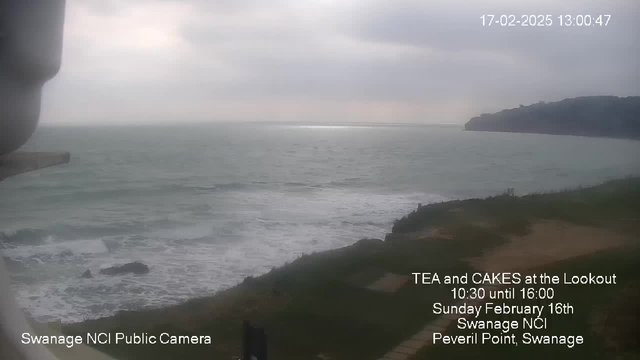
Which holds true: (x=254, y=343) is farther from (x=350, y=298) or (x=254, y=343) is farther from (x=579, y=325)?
(x=579, y=325)

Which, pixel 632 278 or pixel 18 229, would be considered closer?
pixel 632 278

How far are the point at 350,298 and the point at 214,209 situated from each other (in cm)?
830

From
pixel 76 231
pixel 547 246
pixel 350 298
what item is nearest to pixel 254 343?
pixel 350 298

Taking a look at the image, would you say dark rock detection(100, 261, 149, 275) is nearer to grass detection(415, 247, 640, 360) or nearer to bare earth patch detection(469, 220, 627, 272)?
bare earth patch detection(469, 220, 627, 272)

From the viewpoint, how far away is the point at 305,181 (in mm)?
13789

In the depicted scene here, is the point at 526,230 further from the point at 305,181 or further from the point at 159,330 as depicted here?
the point at 305,181

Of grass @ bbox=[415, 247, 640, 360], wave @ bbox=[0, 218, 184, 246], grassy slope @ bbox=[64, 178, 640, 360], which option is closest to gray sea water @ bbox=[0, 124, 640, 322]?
wave @ bbox=[0, 218, 184, 246]

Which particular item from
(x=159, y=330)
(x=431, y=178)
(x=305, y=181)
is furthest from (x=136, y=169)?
(x=159, y=330)

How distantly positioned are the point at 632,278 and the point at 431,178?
9969 millimetres

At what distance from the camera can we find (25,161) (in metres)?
1.51

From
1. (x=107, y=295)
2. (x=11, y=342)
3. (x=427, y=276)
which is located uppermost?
(x=11, y=342)

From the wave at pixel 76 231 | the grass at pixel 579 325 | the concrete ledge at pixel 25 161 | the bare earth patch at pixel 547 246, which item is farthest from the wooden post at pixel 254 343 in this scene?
the wave at pixel 76 231

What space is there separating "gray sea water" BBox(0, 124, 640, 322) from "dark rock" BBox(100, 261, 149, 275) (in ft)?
0.54

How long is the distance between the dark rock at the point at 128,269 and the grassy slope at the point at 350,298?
2.43 meters
